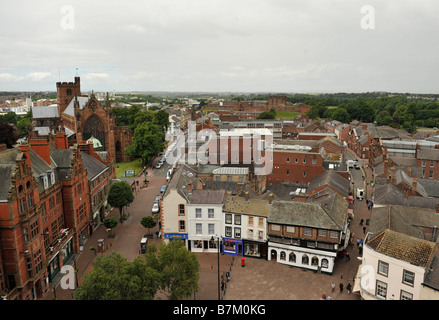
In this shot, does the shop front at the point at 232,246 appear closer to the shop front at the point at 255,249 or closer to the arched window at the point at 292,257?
the shop front at the point at 255,249

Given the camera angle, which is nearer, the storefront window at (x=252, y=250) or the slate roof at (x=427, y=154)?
the storefront window at (x=252, y=250)

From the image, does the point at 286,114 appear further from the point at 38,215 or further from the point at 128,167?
the point at 38,215

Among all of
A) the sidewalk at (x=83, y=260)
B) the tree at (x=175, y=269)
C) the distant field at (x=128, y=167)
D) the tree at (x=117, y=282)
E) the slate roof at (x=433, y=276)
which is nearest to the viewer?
the tree at (x=117, y=282)

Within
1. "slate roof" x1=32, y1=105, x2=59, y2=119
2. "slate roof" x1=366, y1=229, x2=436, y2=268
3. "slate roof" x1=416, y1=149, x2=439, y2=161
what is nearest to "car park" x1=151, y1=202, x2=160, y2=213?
"slate roof" x1=366, y1=229, x2=436, y2=268

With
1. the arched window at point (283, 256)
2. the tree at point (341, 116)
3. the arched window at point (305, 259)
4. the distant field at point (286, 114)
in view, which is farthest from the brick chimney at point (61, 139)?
the distant field at point (286, 114)
